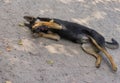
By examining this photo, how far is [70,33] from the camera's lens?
19.7 feet

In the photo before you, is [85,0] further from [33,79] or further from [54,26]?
[33,79]

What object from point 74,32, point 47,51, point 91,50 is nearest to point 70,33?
point 74,32

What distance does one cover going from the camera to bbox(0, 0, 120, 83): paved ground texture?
200 inches

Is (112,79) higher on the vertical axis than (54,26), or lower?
lower

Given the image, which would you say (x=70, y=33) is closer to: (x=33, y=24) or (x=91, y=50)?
(x=91, y=50)

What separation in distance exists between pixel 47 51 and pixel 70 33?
0.62 metres

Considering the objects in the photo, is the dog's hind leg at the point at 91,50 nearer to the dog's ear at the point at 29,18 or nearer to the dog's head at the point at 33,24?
the dog's head at the point at 33,24

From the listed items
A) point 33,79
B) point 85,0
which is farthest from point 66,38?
point 85,0

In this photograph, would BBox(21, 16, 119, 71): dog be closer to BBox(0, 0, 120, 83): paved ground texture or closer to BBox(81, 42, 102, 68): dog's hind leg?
BBox(81, 42, 102, 68): dog's hind leg

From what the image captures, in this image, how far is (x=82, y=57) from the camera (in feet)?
19.0

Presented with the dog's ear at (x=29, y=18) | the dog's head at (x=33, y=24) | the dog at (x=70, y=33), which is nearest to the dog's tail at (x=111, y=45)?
the dog at (x=70, y=33)

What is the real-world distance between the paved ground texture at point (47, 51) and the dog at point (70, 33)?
0.11 meters

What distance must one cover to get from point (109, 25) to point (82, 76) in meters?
2.10

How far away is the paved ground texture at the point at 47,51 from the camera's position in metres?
5.09
